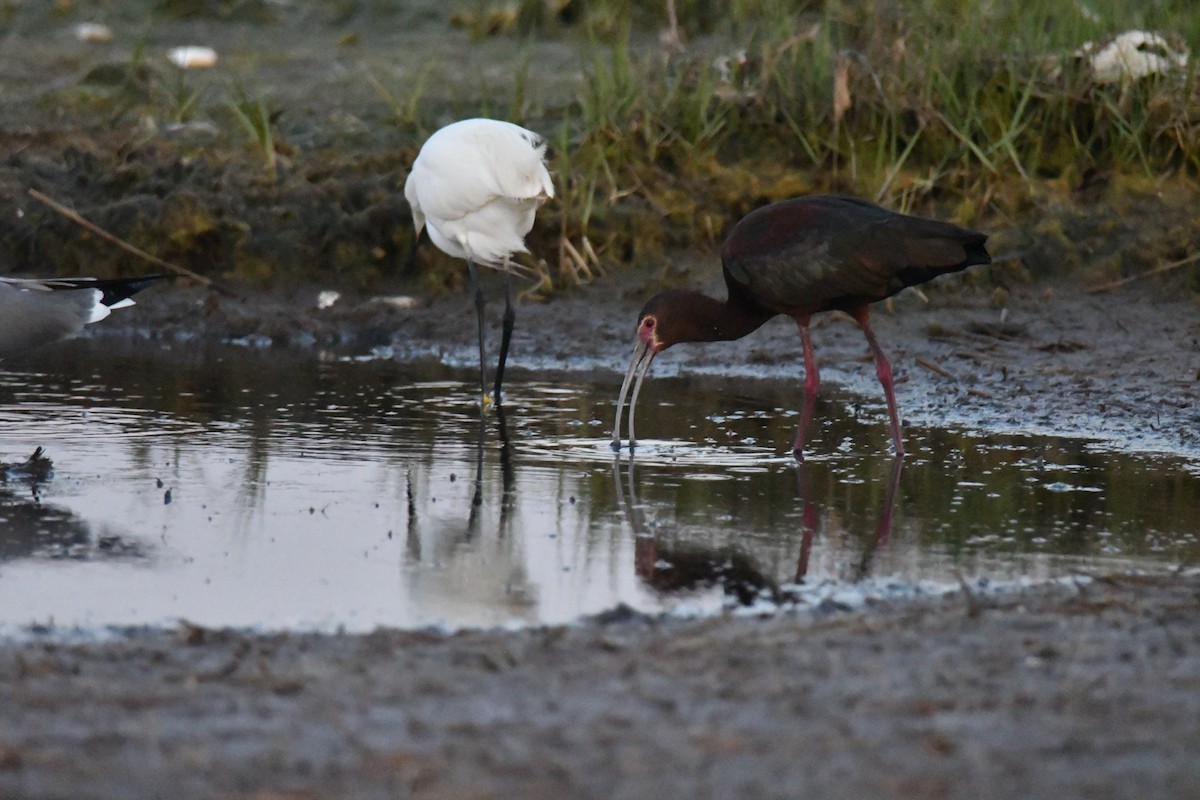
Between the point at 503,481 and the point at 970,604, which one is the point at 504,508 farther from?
the point at 970,604

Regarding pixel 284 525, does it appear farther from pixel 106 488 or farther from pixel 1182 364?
pixel 1182 364

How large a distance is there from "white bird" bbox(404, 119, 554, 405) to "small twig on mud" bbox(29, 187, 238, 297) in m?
2.18

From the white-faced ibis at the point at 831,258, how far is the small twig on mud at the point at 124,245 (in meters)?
3.80

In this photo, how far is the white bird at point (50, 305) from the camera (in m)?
6.35

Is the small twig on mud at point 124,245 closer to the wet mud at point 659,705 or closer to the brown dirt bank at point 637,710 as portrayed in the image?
the wet mud at point 659,705

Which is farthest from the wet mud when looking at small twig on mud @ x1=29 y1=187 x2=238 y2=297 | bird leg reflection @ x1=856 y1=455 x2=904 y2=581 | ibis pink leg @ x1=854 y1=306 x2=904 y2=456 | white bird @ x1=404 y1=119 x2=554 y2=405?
small twig on mud @ x1=29 y1=187 x2=238 y2=297

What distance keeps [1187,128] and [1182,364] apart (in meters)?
1.91

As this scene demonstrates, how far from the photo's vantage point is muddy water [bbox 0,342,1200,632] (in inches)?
169

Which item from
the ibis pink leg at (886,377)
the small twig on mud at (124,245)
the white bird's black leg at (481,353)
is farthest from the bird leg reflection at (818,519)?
the small twig on mud at (124,245)

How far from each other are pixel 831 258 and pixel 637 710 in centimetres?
324

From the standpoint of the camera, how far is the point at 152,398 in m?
7.11

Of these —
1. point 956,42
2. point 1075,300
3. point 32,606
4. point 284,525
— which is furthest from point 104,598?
point 956,42

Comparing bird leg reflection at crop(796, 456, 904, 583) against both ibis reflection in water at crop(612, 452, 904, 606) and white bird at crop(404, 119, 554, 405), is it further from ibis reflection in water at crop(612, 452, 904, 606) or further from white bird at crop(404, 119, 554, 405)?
white bird at crop(404, 119, 554, 405)

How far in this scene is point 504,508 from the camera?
5.27 metres
